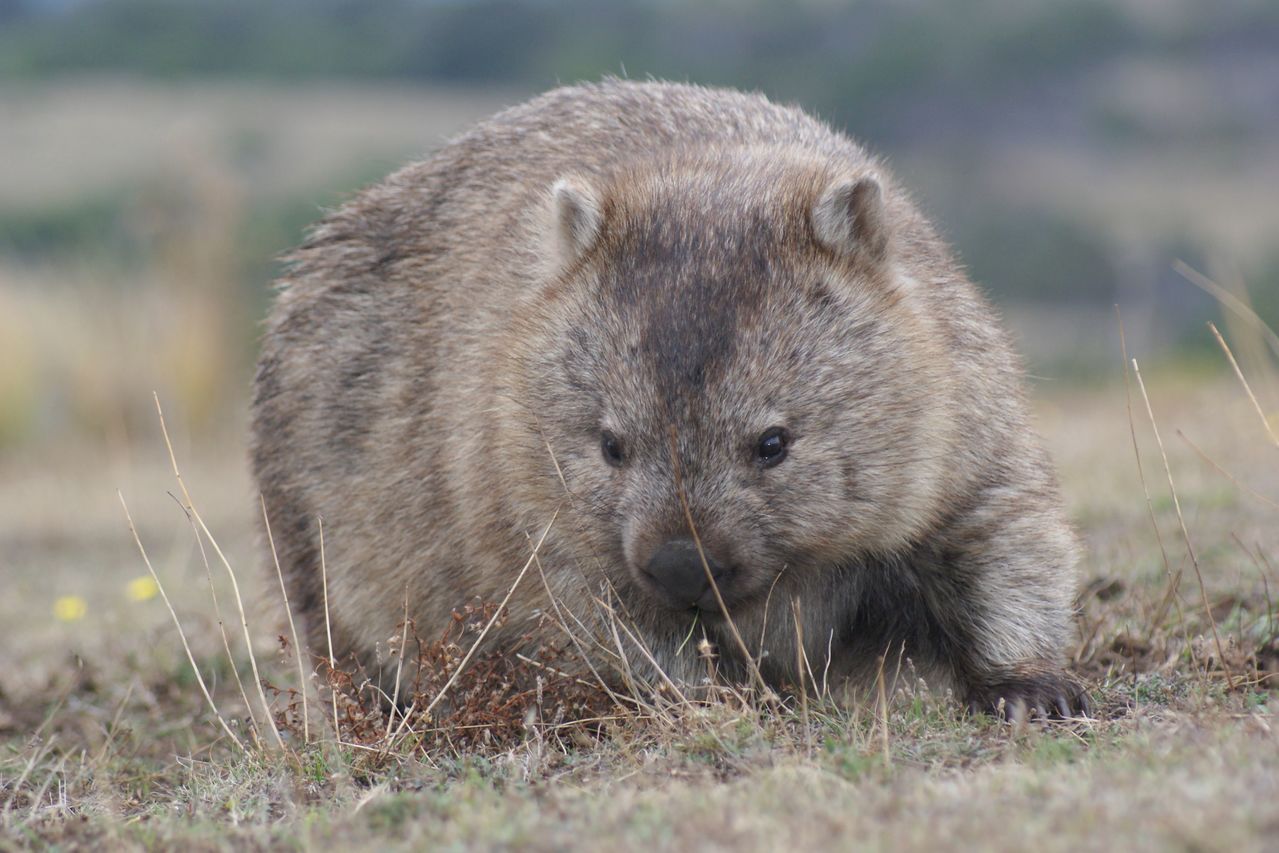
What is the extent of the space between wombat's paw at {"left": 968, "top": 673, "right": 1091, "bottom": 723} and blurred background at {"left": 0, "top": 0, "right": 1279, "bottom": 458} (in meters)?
9.08

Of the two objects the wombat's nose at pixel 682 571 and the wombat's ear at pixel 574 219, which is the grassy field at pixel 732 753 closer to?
the wombat's nose at pixel 682 571

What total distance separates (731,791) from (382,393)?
236 centimetres

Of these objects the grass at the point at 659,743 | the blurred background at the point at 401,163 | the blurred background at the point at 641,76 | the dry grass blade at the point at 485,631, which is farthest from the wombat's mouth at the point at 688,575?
the blurred background at the point at 641,76

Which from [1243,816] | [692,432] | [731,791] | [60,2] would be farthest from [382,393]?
[60,2]

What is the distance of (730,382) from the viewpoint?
368cm

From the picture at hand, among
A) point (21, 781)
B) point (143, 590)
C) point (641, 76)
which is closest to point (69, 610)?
point (143, 590)

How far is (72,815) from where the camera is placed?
146 inches

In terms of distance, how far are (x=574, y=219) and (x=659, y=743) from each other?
1407mm

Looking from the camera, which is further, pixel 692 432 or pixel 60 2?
pixel 60 2

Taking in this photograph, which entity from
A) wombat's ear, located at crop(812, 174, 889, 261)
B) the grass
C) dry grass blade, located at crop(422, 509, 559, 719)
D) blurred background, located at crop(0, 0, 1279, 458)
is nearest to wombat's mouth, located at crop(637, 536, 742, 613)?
the grass

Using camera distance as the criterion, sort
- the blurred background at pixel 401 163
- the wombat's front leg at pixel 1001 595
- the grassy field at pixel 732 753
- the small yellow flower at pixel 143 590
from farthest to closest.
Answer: the blurred background at pixel 401 163 → the small yellow flower at pixel 143 590 → the wombat's front leg at pixel 1001 595 → the grassy field at pixel 732 753

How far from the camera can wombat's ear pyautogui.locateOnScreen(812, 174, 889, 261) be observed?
13.0ft

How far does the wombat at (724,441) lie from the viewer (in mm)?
3717

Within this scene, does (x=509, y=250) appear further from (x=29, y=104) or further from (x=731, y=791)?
(x=29, y=104)
